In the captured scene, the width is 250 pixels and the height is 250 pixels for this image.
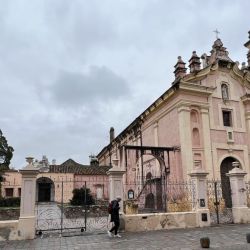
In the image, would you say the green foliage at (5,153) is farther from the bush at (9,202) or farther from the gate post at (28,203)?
the gate post at (28,203)

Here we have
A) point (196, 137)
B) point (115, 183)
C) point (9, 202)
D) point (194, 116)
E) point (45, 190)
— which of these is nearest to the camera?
point (115, 183)

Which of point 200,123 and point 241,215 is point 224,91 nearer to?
point 200,123

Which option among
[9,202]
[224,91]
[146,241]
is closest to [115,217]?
[146,241]

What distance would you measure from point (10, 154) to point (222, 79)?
80.0ft

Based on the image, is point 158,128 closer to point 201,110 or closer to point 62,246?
point 201,110

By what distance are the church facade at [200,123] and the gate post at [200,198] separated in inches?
224

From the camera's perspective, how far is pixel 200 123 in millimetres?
22453

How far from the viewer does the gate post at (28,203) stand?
1176cm

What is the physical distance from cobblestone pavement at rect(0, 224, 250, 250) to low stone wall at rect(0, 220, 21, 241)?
1.37 feet

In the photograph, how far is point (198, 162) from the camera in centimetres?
2156

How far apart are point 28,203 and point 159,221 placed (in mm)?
5551

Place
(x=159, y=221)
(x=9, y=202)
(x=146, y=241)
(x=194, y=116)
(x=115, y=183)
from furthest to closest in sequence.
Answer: (x=9, y=202) < (x=194, y=116) < (x=159, y=221) < (x=115, y=183) < (x=146, y=241)

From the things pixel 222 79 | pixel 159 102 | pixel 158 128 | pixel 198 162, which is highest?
pixel 222 79

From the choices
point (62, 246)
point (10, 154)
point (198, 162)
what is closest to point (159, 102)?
point (198, 162)
